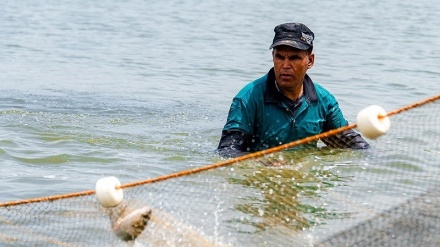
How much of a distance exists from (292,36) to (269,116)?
0.62 meters

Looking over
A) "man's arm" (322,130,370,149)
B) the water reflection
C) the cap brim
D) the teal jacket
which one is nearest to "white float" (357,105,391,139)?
the water reflection

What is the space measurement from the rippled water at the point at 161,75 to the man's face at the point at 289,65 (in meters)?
0.57

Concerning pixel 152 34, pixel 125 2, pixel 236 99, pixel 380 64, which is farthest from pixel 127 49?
pixel 236 99

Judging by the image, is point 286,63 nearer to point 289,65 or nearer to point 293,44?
point 289,65

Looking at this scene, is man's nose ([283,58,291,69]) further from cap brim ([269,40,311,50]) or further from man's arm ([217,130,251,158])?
man's arm ([217,130,251,158])

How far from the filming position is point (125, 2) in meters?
26.5

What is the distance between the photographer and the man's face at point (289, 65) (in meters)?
6.43

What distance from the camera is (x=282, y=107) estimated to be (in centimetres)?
664

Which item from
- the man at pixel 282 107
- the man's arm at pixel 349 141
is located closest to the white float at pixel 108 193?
the man at pixel 282 107

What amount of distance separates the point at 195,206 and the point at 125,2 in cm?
2215

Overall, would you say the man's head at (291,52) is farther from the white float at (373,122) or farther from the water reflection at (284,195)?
the white float at (373,122)

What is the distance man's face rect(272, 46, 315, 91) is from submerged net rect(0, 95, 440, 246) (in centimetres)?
57

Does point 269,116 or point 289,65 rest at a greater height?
point 289,65

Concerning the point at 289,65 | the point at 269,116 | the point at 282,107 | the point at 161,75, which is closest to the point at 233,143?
the point at 269,116
